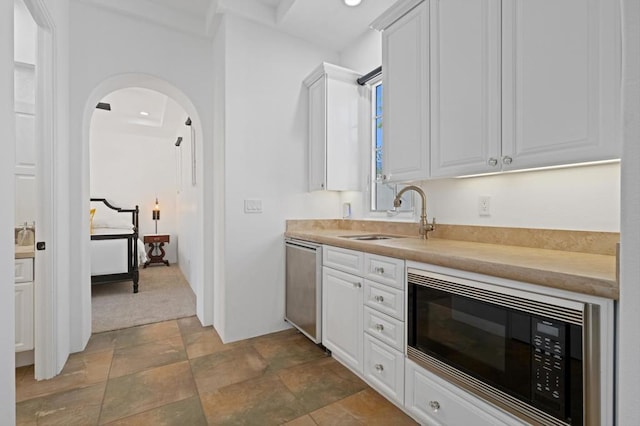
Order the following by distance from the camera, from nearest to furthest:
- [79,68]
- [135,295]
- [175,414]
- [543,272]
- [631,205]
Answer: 1. [631,205]
2. [543,272]
3. [175,414]
4. [79,68]
5. [135,295]

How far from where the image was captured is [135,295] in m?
4.05

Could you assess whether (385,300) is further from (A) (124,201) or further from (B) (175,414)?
(A) (124,201)

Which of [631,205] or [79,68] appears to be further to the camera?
[79,68]

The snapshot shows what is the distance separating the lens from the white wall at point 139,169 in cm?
630

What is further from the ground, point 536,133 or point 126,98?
point 126,98

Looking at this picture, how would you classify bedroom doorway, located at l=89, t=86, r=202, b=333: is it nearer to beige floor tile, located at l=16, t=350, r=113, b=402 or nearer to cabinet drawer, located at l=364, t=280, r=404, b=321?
beige floor tile, located at l=16, t=350, r=113, b=402

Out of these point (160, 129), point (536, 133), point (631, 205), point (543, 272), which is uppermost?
point (160, 129)

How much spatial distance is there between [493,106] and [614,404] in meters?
1.22

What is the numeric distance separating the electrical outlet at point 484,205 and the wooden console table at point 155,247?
591 cm

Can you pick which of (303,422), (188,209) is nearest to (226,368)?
(303,422)

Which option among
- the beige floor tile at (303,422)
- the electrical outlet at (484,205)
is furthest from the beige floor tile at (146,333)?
the electrical outlet at (484,205)

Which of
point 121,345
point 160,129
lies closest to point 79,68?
point 121,345

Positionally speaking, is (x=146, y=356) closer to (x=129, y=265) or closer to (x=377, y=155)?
(x=129, y=265)

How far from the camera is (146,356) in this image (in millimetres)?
2408
